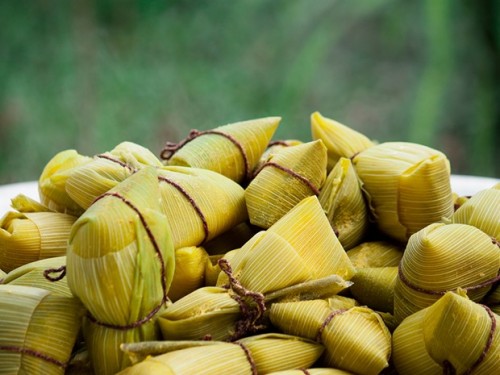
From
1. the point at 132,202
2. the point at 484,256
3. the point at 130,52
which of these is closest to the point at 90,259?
the point at 132,202

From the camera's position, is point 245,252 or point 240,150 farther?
point 240,150

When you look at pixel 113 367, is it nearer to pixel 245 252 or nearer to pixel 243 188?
pixel 245 252

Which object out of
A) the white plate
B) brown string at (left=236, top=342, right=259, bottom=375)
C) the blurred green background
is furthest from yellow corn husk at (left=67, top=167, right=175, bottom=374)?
the blurred green background

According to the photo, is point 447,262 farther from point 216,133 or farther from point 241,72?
point 241,72

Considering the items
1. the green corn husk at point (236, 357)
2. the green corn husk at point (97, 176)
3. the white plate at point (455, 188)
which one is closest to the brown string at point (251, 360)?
the green corn husk at point (236, 357)

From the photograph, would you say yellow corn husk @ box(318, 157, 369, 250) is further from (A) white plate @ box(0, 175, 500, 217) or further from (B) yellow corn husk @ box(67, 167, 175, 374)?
(A) white plate @ box(0, 175, 500, 217)

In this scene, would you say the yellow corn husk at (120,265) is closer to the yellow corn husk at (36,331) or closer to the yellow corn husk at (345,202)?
the yellow corn husk at (36,331)
